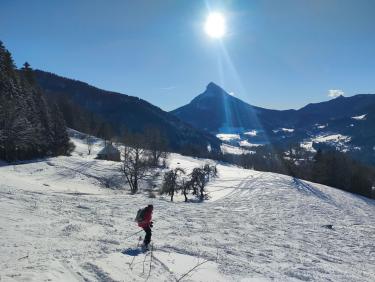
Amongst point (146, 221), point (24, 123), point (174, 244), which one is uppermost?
point (24, 123)

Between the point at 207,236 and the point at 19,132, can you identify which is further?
the point at 19,132

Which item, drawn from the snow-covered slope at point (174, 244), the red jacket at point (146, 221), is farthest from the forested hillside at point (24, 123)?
the red jacket at point (146, 221)

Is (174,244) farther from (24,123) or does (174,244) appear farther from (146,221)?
(24,123)

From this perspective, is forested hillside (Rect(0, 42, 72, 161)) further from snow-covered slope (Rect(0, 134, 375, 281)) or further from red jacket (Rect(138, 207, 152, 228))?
red jacket (Rect(138, 207, 152, 228))

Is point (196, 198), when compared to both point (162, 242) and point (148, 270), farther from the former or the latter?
point (148, 270)

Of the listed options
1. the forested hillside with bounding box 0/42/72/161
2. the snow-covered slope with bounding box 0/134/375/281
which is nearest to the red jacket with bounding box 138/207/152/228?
the snow-covered slope with bounding box 0/134/375/281

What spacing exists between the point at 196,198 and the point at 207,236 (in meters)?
28.3

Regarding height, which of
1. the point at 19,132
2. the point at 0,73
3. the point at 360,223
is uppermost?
the point at 0,73

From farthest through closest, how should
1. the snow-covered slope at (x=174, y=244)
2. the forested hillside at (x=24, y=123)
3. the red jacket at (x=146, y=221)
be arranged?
1. the forested hillside at (x=24, y=123)
2. the red jacket at (x=146, y=221)
3. the snow-covered slope at (x=174, y=244)

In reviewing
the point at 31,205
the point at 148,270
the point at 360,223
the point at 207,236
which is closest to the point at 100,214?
the point at 31,205

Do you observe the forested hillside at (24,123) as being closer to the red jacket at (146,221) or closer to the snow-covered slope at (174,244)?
the snow-covered slope at (174,244)

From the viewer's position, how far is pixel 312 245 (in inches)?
1000

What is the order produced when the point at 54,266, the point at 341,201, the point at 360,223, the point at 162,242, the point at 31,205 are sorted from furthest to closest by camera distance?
the point at 341,201, the point at 360,223, the point at 31,205, the point at 162,242, the point at 54,266

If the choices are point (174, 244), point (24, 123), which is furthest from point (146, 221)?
point (24, 123)
